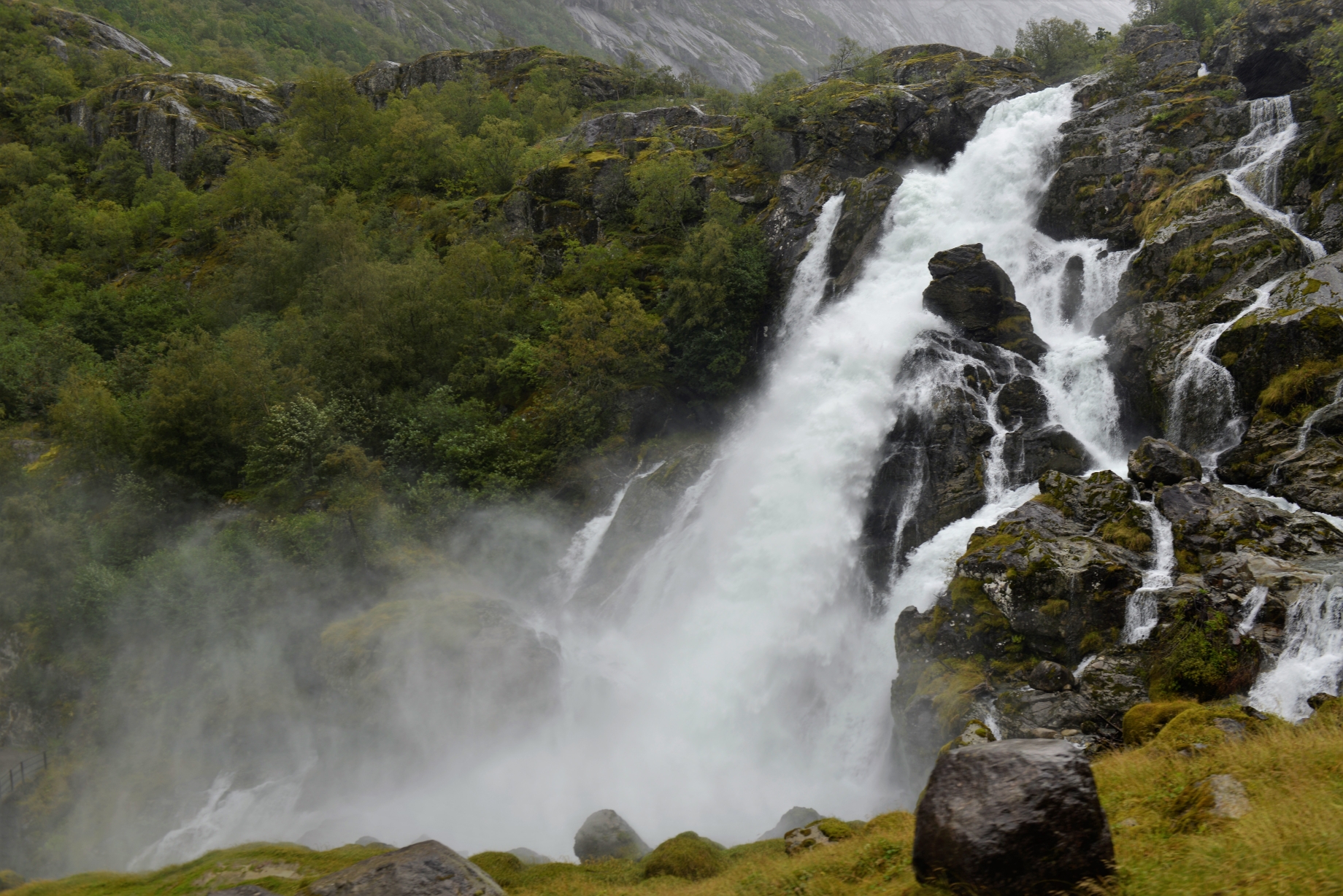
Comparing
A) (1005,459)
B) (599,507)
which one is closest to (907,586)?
(1005,459)

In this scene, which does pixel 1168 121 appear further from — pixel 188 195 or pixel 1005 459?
pixel 188 195

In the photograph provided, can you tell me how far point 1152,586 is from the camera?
17.2 m

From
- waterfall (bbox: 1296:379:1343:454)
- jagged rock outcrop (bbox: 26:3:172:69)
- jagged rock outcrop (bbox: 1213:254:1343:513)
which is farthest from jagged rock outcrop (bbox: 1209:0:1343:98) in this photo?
jagged rock outcrop (bbox: 26:3:172:69)

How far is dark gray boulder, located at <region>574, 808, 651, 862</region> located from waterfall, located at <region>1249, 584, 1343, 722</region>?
44.5 ft

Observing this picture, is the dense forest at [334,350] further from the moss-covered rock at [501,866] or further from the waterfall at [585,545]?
the moss-covered rock at [501,866]

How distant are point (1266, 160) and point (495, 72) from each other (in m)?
77.8

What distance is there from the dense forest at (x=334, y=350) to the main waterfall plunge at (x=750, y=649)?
667 cm

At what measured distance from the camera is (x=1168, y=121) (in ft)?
110

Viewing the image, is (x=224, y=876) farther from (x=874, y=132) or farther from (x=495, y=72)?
(x=495, y=72)

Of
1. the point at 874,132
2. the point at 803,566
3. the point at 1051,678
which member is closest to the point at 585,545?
the point at 803,566

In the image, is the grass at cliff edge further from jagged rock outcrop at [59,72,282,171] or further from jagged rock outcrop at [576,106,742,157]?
jagged rock outcrop at [59,72,282,171]

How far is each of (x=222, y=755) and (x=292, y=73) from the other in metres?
115

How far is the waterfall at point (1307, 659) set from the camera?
13.1 metres

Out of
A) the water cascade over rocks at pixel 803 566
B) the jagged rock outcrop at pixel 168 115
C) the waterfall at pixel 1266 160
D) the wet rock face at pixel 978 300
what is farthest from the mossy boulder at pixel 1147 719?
the jagged rock outcrop at pixel 168 115
